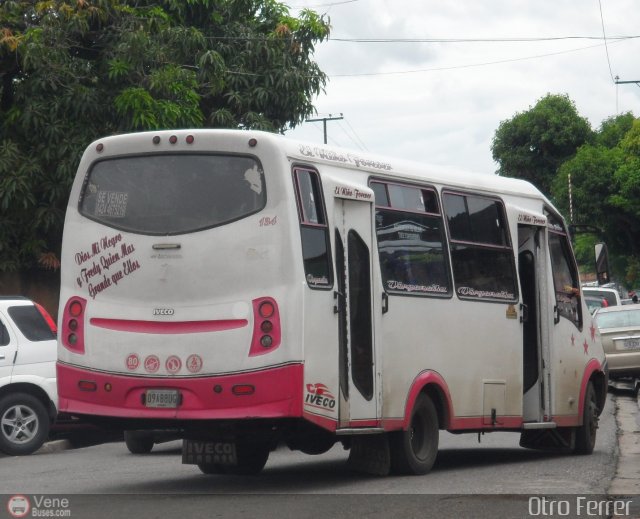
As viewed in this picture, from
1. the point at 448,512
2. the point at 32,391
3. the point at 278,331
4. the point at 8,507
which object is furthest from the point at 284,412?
the point at 32,391

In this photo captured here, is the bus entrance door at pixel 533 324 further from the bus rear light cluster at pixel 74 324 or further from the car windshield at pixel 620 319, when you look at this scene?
the car windshield at pixel 620 319

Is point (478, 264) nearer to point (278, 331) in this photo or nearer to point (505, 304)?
point (505, 304)

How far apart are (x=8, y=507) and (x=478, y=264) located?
5.46m

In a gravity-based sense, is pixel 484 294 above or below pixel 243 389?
above

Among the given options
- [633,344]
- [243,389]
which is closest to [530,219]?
[243,389]

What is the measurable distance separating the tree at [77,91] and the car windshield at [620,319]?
26.9 ft

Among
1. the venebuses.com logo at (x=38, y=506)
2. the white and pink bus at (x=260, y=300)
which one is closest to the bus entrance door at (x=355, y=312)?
the white and pink bus at (x=260, y=300)

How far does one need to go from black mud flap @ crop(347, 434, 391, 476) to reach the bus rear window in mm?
2527

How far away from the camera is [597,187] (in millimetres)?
62781

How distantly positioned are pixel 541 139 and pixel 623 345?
1858 inches

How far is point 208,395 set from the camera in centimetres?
986

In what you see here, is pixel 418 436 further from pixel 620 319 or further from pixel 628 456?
pixel 620 319

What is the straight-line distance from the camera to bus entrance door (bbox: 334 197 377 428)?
10617 mm

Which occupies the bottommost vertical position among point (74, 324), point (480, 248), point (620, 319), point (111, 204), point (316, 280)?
point (74, 324)
